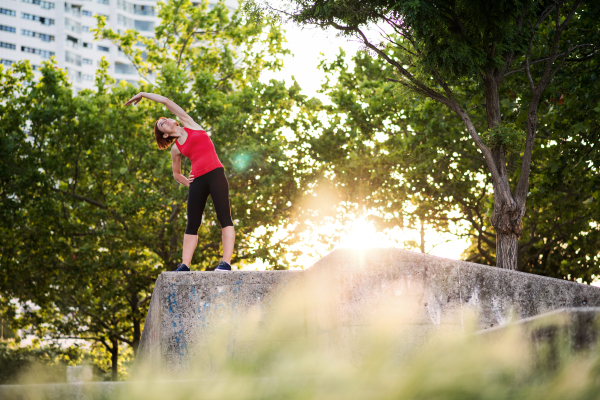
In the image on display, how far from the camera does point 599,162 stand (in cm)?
1127

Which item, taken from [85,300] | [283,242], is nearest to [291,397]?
[283,242]

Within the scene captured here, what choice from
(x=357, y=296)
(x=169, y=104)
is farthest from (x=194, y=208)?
(x=357, y=296)

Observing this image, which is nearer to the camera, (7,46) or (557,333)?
(557,333)

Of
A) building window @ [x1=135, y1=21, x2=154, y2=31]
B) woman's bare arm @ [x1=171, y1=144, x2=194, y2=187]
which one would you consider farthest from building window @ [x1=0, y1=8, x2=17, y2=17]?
woman's bare arm @ [x1=171, y1=144, x2=194, y2=187]

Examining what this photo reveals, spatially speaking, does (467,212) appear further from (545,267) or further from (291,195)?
(291,195)

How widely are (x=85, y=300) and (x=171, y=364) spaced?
18.5 m

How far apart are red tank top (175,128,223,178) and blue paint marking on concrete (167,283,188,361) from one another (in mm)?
→ 1438

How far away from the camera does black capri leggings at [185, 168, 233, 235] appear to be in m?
5.80

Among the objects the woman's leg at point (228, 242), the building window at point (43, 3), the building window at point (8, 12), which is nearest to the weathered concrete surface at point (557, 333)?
the woman's leg at point (228, 242)

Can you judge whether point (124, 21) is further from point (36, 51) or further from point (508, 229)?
point (508, 229)

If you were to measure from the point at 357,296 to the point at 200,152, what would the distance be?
2382 mm

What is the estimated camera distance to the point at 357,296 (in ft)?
14.2

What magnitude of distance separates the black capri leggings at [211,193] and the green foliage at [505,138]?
174 inches

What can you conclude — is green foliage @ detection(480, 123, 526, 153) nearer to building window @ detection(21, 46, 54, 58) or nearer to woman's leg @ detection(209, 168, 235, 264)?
woman's leg @ detection(209, 168, 235, 264)
